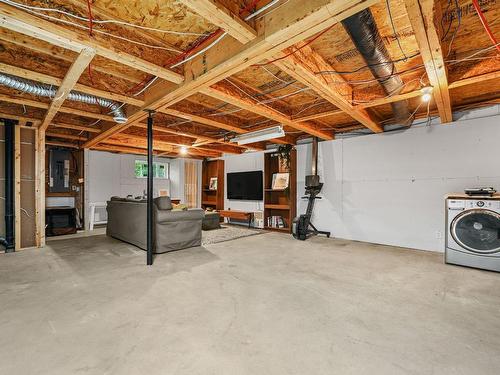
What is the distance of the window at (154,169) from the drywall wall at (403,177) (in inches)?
223

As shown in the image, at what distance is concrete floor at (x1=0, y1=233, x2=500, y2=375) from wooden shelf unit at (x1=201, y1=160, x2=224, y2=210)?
4.29 metres

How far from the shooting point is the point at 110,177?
7.52 m

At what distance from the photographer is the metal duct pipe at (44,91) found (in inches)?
104

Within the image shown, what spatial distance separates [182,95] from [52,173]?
5058mm

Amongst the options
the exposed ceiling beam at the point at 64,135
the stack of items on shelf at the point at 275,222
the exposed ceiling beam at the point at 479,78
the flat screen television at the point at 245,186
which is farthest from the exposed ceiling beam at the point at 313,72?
the exposed ceiling beam at the point at 64,135

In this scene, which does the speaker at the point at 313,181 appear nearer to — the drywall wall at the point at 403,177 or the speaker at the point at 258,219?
the drywall wall at the point at 403,177

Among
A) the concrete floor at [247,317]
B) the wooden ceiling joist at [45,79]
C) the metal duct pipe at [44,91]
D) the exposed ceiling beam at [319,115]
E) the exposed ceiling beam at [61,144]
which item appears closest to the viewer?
the concrete floor at [247,317]

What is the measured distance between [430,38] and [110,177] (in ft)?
26.3

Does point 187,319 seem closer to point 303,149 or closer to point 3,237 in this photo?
point 3,237

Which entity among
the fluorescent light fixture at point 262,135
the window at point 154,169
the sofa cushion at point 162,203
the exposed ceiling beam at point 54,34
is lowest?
the sofa cushion at point 162,203

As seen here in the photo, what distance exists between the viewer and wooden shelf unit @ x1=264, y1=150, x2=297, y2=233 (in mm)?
5973

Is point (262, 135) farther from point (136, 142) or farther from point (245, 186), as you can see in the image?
point (136, 142)

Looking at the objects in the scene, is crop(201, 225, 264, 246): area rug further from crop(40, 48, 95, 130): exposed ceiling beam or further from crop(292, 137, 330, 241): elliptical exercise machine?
crop(40, 48, 95, 130): exposed ceiling beam

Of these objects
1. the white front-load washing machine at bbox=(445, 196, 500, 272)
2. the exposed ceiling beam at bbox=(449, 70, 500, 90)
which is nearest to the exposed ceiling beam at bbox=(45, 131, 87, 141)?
the exposed ceiling beam at bbox=(449, 70, 500, 90)
